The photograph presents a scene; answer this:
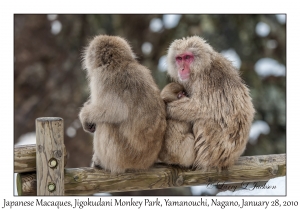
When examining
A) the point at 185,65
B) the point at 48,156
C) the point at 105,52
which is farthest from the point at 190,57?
the point at 48,156

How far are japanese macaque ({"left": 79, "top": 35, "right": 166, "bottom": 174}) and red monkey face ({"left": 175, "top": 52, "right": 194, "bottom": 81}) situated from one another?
1.38 feet

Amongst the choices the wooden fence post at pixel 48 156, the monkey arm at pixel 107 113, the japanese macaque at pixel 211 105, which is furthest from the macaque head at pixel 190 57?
the wooden fence post at pixel 48 156

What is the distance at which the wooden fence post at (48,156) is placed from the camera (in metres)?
4.36

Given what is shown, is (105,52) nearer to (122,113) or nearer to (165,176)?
(122,113)

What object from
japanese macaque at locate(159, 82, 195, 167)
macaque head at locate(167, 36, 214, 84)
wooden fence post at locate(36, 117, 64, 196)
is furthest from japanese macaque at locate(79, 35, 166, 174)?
macaque head at locate(167, 36, 214, 84)

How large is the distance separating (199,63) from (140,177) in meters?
1.53

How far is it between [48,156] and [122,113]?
93 centimetres

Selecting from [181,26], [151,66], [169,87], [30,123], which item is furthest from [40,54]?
[169,87]

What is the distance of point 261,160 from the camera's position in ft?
17.4

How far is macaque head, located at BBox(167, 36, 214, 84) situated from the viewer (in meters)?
4.83

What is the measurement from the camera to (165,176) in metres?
4.84

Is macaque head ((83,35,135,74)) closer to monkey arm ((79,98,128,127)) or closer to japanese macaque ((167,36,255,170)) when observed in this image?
monkey arm ((79,98,128,127))

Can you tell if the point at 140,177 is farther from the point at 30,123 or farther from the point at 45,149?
the point at 30,123
